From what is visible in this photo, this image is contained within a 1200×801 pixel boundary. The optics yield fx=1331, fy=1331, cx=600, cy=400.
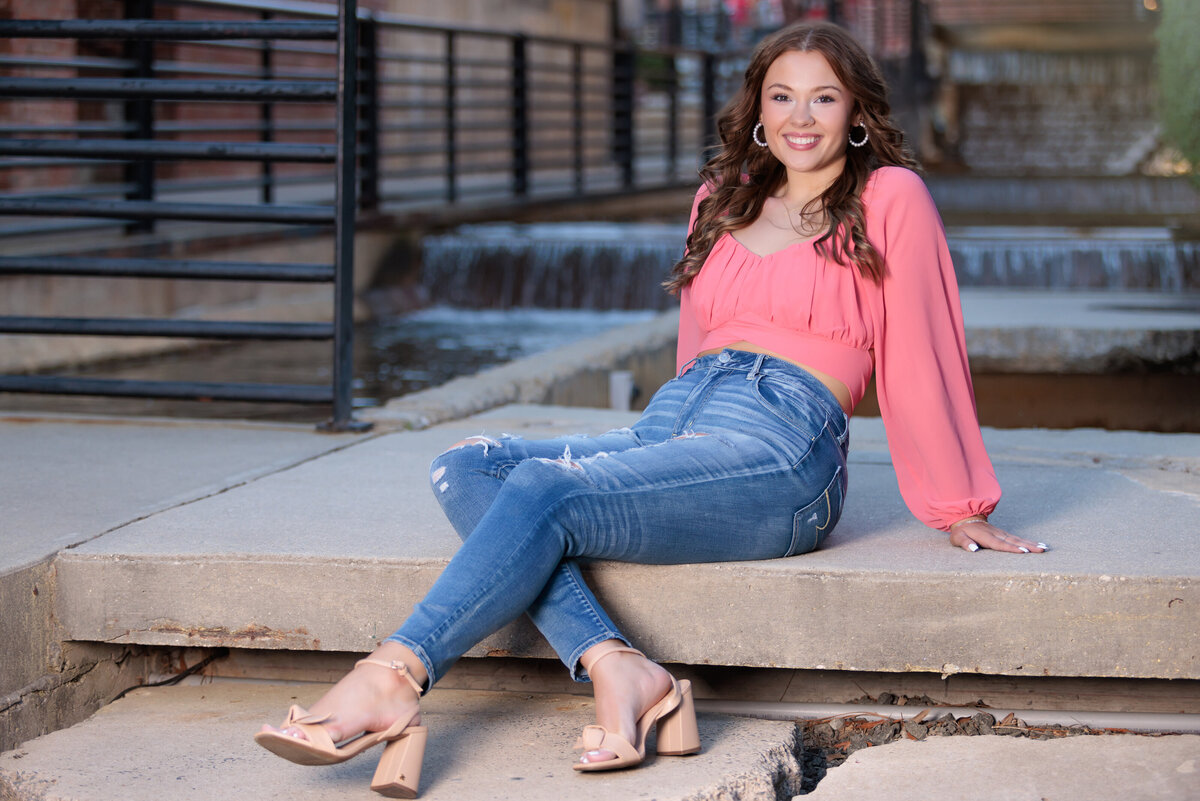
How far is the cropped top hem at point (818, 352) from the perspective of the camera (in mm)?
2400

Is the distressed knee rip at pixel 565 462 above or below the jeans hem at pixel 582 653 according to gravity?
above

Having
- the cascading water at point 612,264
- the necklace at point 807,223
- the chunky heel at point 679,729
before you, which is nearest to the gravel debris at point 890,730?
the chunky heel at point 679,729

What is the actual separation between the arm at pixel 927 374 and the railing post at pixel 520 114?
8147mm

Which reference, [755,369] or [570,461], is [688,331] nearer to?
[755,369]

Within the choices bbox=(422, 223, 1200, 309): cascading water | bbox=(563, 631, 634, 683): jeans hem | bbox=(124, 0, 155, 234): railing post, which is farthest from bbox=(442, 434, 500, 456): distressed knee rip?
bbox=(422, 223, 1200, 309): cascading water

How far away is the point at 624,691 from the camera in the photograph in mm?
1957

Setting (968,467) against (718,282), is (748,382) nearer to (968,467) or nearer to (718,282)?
(718,282)

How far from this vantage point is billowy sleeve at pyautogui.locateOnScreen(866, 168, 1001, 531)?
236cm

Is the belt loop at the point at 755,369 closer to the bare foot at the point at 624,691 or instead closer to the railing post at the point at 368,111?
the bare foot at the point at 624,691

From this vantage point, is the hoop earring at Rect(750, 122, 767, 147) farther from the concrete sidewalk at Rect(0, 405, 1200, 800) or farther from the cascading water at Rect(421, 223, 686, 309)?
the cascading water at Rect(421, 223, 686, 309)

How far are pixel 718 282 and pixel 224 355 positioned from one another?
13.9ft

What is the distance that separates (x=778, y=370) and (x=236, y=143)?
6.33ft

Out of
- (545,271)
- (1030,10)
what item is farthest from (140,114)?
(1030,10)

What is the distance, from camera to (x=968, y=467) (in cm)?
238
